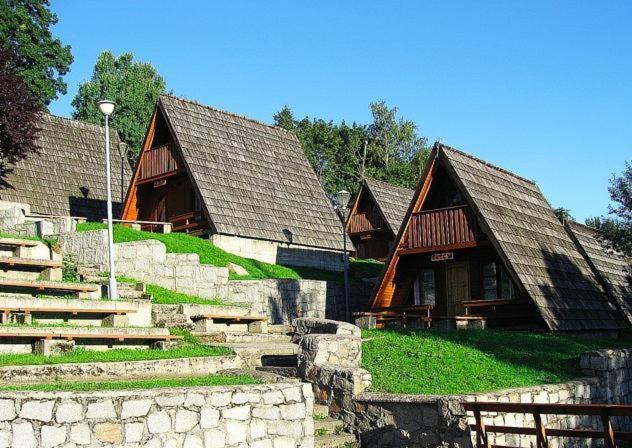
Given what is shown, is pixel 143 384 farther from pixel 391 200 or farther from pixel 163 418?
pixel 391 200

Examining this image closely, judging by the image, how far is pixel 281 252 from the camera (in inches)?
1181

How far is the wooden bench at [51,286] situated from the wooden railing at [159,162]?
1255 cm

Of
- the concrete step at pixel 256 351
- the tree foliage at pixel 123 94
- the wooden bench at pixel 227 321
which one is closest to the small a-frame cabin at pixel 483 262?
the wooden bench at pixel 227 321

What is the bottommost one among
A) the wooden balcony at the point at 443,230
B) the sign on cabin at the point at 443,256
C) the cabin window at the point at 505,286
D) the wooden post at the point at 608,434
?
the wooden post at the point at 608,434

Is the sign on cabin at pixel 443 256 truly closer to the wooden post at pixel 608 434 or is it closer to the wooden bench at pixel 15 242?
the wooden bench at pixel 15 242

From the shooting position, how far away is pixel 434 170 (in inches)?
987

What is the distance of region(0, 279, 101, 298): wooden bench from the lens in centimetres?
1648

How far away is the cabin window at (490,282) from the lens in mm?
24844

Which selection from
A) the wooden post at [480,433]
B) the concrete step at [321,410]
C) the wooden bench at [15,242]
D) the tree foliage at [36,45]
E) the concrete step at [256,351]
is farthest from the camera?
the tree foliage at [36,45]

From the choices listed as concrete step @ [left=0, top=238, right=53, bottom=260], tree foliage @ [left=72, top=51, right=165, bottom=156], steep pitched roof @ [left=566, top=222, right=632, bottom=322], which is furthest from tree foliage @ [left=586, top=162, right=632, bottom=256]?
tree foliage @ [left=72, top=51, right=165, bottom=156]

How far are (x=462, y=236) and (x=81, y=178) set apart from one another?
16.3 metres

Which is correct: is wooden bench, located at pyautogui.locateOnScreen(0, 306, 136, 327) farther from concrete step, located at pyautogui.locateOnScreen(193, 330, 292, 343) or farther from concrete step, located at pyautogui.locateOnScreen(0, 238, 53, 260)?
concrete step, located at pyautogui.locateOnScreen(0, 238, 53, 260)

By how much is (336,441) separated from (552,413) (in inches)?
129

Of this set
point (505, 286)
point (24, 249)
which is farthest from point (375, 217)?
point (24, 249)
